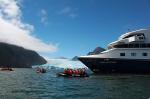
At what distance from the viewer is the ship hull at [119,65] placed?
195 feet

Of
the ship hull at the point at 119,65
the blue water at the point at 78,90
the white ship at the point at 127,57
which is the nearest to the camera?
the blue water at the point at 78,90

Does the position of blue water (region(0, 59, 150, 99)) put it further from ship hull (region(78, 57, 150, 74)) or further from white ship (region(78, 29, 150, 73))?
white ship (region(78, 29, 150, 73))

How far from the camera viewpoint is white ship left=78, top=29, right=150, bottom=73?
59.8 meters

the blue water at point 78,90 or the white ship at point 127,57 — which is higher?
the white ship at point 127,57

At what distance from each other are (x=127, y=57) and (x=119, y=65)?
228cm

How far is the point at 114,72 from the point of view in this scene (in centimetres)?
6081

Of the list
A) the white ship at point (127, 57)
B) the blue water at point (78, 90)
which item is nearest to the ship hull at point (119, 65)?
the white ship at point (127, 57)

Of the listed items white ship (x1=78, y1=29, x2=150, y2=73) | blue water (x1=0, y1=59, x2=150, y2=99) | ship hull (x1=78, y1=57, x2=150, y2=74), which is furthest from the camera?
white ship (x1=78, y1=29, x2=150, y2=73)

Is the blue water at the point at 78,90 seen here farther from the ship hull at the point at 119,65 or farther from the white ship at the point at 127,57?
the white ship at the point at 127,57

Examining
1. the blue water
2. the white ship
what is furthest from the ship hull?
the blue water

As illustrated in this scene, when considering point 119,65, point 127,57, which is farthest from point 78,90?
point 127,57

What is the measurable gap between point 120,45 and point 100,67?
610 centimetres

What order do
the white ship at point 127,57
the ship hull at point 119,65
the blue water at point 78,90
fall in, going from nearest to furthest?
1. the blue water at point 78,90
2. the ship hull at point 119,65
3. the white ship at point 127,57

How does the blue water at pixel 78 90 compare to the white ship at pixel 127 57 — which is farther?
the white ship at pixel 127 57
